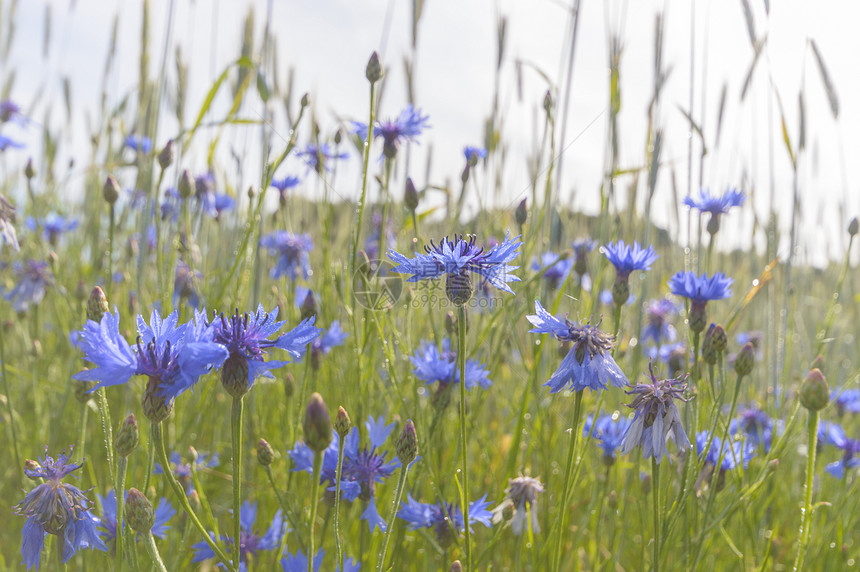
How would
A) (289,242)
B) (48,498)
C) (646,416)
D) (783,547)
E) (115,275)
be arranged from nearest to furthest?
(48,498) < (646,416) < (783,547) < (289,242) < (115,275)

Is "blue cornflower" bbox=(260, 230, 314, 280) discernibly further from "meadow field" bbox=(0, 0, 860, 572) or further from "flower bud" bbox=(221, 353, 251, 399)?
"flower bud" bbox=(221, 353, 251, 399)

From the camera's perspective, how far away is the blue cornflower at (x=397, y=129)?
1788 millimetres

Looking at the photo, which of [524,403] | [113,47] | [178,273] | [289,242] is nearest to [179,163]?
[178,273]

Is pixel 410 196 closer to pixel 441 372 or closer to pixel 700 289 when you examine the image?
pixel 441 372

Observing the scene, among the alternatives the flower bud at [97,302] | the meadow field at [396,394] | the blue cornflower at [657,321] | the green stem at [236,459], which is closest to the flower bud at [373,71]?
the meadow field at [396,394]

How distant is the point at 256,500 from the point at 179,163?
0.94 meters

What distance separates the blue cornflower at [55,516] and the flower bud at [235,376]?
0.90ft

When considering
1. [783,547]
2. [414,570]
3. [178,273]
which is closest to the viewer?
[414,570]

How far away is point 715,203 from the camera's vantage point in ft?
5.40

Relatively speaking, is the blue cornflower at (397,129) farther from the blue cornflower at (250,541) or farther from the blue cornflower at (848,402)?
the blue cornflower at (848,402)

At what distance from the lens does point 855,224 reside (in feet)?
5.16

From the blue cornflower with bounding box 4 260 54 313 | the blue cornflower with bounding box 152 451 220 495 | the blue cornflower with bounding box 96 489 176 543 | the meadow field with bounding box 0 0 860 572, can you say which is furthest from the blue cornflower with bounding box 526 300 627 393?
the blue cornflower with bounding box 4 260 54 313

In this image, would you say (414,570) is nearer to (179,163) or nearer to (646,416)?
(646,416)

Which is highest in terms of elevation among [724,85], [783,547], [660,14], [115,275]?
[660,14]
